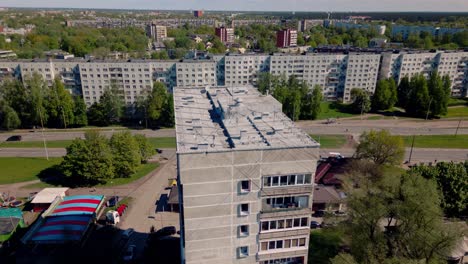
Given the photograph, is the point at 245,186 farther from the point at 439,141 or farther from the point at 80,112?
the point at 80,112

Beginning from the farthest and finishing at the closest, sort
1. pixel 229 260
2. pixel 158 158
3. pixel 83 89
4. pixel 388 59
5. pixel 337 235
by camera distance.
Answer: pixel 388 59, pixel 83 89, pixel 158 158, pixel 337 235, pixel 229 260

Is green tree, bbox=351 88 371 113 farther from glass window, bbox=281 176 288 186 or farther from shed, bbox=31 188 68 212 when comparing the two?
shed, bbox=31 188 68 212

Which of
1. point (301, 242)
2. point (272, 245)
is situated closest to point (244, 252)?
point (272, 245)

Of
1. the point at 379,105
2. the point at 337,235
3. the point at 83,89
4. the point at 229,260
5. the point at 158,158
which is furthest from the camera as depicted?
the point at 379,105

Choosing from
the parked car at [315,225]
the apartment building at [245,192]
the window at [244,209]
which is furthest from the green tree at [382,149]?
the window at [244,209]

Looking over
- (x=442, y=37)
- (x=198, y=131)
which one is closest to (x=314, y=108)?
(x=198, y=131)

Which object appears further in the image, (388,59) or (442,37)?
(442,37)

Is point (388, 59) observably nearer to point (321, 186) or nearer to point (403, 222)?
point (321, 186)
